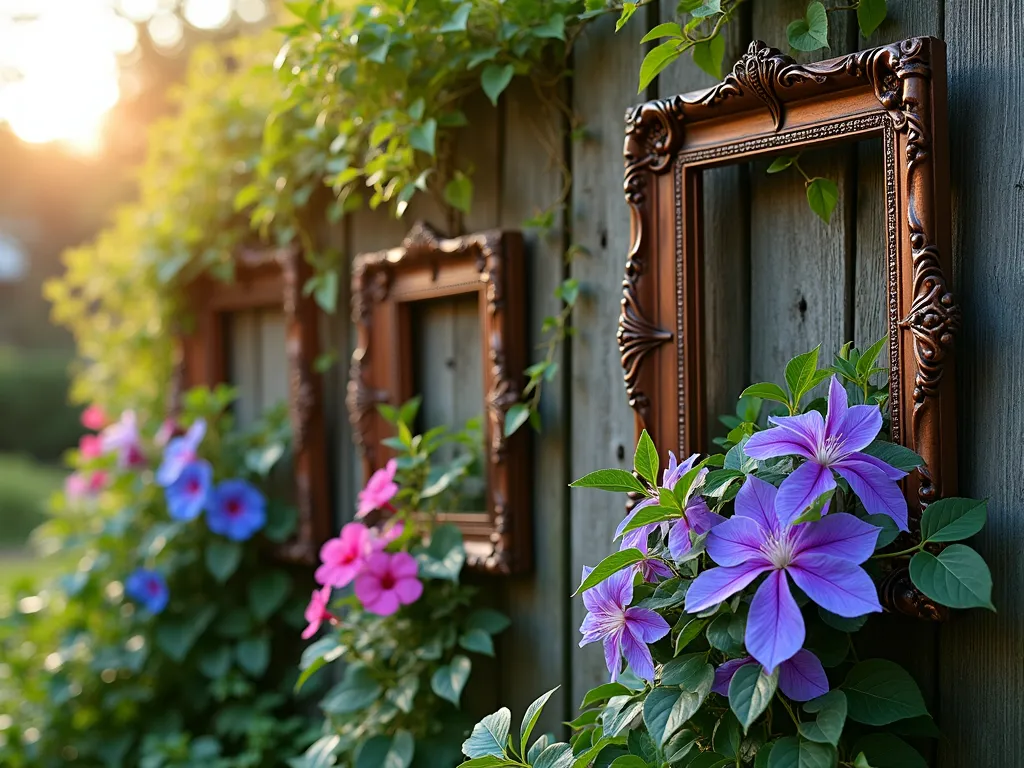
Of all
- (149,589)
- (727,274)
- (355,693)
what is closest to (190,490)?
(149,589)

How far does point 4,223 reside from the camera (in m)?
16.5

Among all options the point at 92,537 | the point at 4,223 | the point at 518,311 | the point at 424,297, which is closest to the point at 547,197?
the point at 518,311

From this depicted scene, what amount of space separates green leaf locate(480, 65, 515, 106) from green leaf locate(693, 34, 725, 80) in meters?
0.37

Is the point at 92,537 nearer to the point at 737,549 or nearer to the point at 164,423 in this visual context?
the point at 164,423

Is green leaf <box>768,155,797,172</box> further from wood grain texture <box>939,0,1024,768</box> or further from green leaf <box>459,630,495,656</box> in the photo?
green leaf <box>459,630,495,656</box>

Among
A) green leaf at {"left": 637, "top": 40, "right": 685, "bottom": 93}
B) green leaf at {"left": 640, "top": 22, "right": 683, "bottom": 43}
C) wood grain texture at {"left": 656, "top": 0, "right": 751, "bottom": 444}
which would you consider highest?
green leaf at {"left": 640, "top": 22, "right": 683, "bottom": 43}

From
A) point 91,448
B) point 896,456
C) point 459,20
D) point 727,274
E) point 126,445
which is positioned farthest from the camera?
point 91,448

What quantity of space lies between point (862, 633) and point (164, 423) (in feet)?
6.66

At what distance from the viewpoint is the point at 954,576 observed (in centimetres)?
94

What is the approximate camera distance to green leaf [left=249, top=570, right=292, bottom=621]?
7.16 ft

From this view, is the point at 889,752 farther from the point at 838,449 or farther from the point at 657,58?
the point at 657,58

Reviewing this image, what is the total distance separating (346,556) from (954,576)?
1029mm

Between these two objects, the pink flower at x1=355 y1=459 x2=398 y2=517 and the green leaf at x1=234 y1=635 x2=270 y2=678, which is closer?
the pink flower at x1=355 y1=459 x2=398 y2=517

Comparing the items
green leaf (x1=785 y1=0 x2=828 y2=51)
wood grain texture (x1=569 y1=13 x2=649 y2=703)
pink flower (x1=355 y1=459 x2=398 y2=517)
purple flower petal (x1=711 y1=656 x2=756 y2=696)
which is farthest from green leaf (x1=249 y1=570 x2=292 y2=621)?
green leaf (x1=785 y1=0 x2=828 y2=51)
